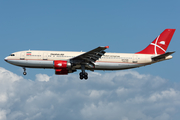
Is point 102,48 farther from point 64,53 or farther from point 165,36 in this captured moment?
point 165,36

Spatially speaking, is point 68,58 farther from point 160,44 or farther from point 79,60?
point 160,44

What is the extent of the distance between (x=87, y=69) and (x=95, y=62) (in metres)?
2.01

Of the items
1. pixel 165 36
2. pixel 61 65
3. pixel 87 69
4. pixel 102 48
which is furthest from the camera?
pixel 165 36

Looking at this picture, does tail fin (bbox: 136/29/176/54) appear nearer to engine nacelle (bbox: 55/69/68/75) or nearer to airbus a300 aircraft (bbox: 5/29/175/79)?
airbus a300 aircraft (bbox: 5/29/175/79)

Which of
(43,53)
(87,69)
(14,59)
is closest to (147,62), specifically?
(87,69)

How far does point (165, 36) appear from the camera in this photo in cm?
5238

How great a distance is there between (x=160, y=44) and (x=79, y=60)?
16011 millimetres

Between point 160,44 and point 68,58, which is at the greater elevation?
point 160,44

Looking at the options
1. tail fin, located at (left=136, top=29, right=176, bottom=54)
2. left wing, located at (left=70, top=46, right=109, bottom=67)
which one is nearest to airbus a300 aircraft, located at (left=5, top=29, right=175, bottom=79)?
left wing, located at (left=70, top=46, right=109, bottom=67)

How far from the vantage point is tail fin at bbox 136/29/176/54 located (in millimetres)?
51250

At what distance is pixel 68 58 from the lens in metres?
47.3

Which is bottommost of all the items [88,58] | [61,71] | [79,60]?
[61,71]

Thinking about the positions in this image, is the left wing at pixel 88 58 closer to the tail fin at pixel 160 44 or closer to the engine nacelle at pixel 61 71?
the engine nacelle at pixel 61 71

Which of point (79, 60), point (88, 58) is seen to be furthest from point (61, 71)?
point (88, 58)
